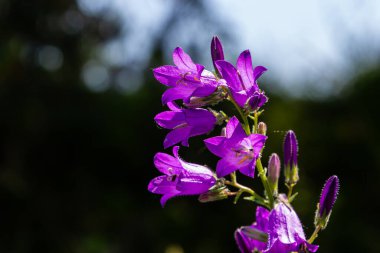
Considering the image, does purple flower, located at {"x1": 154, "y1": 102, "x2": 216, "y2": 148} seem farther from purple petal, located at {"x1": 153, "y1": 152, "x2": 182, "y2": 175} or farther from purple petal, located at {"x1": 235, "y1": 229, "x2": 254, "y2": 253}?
purple petal, located at {"x1": 235, "y1": 229, "x2": 254, "y2": 253}

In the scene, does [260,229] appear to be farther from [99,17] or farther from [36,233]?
[99,17]

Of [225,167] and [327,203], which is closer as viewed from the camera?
[225,167]

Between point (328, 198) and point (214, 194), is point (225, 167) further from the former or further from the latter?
point (328, 198)

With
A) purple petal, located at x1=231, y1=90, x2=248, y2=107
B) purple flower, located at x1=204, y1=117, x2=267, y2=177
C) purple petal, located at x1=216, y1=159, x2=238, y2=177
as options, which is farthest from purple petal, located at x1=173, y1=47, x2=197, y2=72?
purple petal, located at x1=216, y1=159, x2=238, y2=177

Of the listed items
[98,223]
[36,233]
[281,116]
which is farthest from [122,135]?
[281,116]

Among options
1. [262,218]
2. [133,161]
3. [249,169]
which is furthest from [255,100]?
[133,161]

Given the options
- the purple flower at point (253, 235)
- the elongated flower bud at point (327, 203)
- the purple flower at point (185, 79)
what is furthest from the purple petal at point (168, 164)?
the elongated flower bud at point (327, 203)
